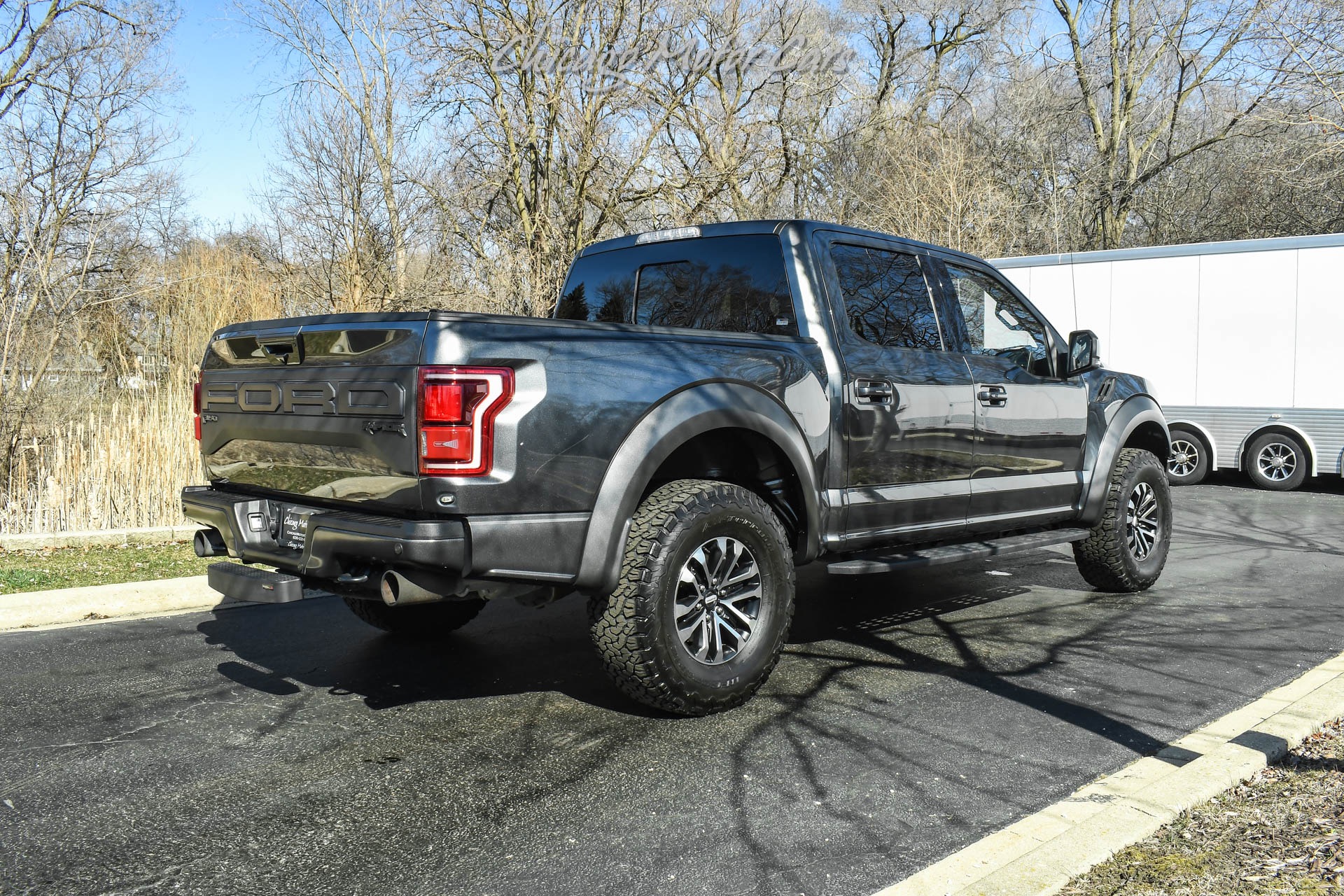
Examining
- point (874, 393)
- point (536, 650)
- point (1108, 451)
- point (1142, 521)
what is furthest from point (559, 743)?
point (1142, 521)

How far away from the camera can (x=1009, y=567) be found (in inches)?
314

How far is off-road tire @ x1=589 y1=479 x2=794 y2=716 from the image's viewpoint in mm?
3998

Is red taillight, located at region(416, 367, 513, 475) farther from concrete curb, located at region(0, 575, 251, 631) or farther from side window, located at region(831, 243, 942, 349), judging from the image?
concrete curb, located at region(0, 575, 251, 631)

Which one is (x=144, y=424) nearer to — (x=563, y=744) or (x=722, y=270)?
(x=722, y=270)

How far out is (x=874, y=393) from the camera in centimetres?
498

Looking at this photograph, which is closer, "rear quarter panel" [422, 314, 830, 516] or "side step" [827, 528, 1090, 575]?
"rear quarter panel" [422, 314, 830, 516]

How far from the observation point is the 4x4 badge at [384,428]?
3650mm

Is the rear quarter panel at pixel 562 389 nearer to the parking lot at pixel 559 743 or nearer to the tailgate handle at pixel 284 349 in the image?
the tailgate handle at pixel 284 349

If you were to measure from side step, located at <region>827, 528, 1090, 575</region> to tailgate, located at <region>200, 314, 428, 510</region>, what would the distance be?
201 cm

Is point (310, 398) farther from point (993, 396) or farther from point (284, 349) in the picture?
point (993, 396)

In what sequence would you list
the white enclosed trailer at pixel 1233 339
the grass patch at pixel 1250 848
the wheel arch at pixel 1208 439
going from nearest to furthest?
the grass patch at pixel 1250 848 < the white enclosed trailer at pixel 1233 339 < the wheel arch at pixel 1208 439

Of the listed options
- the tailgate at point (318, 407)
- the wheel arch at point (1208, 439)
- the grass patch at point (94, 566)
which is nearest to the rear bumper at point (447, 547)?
the tailgate at point (318, 407)

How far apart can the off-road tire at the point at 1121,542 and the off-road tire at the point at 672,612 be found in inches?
123

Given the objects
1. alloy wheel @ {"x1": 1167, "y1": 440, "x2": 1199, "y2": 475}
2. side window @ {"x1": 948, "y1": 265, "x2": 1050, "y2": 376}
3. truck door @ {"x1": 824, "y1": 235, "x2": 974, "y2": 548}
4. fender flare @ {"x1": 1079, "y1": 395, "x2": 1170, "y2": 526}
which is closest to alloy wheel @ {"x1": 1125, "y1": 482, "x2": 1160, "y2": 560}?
fender flare @ {"x1": 1079, "y1": 395, "x2": 1170, "y2": 526}
